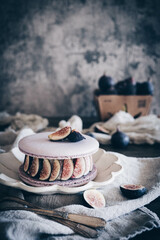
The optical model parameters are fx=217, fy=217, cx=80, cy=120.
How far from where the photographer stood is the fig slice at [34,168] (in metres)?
0.81

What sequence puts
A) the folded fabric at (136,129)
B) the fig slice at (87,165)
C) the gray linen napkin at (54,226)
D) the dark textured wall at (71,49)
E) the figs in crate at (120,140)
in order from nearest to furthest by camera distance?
the gray linen napkin at (54,226), the fig slice at (87,165), the figs in crate at (120,140), the folded fabric at (136,129), the dark textured wall at (71,49)

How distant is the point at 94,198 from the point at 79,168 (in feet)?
0.41

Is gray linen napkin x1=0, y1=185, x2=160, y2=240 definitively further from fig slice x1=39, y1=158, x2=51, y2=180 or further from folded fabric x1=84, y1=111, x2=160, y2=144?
folded fabric x1=84, y1=111, x2=160, y2=144

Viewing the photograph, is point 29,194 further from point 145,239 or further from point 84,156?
point 145,239

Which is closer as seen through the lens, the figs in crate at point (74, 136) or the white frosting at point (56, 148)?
the white frosting at point (56, 148)

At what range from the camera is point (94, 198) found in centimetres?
76

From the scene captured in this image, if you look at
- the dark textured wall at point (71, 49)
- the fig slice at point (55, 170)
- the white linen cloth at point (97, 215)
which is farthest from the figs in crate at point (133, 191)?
the dark textured wall at point (71, 49)

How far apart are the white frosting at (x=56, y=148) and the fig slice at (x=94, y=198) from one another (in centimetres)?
14

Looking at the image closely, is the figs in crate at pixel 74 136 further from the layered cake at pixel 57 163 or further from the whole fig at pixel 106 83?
the whole fig at pixel 106 83

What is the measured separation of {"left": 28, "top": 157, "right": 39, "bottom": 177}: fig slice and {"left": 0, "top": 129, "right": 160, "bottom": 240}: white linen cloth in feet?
0.25

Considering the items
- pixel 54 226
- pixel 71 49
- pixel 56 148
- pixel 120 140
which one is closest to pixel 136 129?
pixel 120 140

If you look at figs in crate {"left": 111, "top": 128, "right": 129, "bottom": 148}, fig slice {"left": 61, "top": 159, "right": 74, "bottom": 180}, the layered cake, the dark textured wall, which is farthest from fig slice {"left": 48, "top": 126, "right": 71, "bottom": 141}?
the dark textured wall

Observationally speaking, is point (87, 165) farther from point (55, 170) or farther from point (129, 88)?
point (129, 88)

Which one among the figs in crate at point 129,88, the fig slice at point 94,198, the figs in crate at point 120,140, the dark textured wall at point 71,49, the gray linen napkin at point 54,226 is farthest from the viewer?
the dark textured wall at point 71,49
